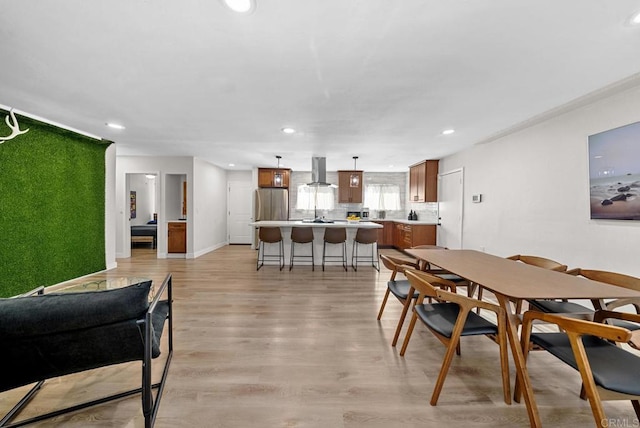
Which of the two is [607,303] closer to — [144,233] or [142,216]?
[144,233]

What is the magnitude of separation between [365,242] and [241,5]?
4111 mm

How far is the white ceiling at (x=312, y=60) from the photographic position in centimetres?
157

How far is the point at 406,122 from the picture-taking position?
3.56m

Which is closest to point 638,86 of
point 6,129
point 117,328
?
point 117,328

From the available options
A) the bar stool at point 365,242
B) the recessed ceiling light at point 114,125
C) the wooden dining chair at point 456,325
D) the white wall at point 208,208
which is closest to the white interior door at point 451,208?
the bar stool at point 365,242

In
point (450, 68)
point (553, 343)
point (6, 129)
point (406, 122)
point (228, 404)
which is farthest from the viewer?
point (406, 122)

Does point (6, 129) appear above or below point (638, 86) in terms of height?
below

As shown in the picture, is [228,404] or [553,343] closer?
[553,343]

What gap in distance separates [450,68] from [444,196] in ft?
14.5

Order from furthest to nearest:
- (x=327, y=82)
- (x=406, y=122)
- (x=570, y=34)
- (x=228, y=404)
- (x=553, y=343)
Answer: (x=406, y=122), (x=327, y=82), (x=570, y=34), (x=228, y=404), (x=553, y=343)

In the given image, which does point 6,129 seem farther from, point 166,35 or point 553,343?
point 553,343

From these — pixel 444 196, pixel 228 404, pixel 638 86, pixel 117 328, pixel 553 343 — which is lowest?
pixel 228 404

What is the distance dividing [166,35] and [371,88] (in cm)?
171

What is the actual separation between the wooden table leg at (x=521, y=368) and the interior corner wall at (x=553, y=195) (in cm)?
209
